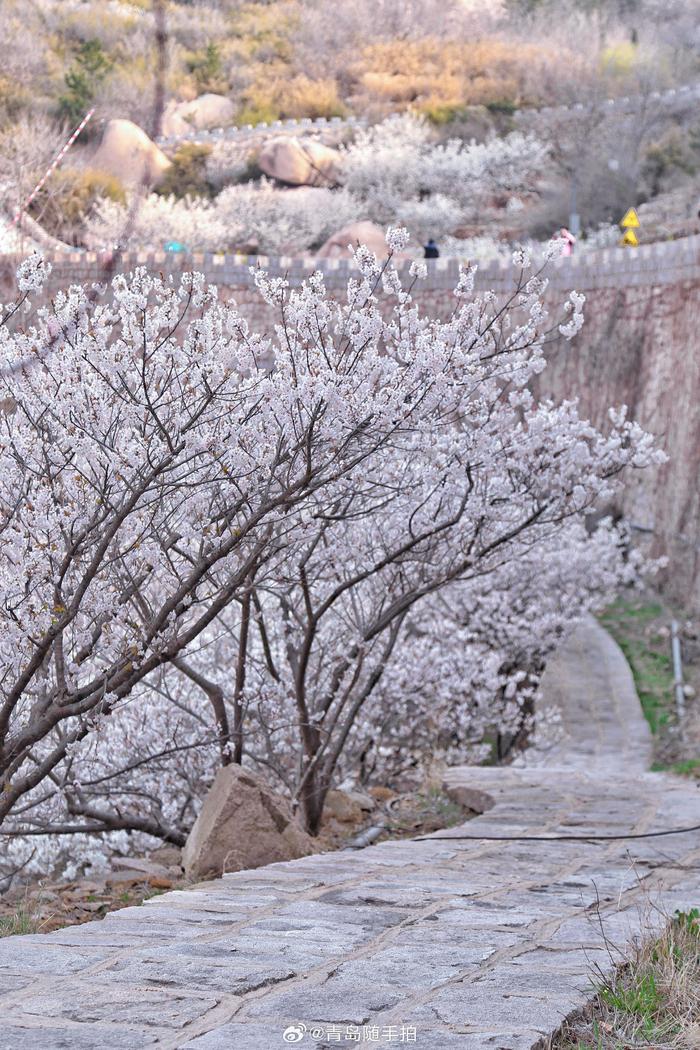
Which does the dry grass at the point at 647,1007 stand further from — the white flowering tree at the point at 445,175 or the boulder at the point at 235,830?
the white flowering tree at the point at 445,175

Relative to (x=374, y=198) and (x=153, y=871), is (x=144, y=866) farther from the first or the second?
(x=374, y=198)

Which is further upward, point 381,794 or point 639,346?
point 639,346

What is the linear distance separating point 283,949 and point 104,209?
34.9 m

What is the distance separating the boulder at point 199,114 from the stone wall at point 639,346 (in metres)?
21.1

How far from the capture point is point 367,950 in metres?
3.90

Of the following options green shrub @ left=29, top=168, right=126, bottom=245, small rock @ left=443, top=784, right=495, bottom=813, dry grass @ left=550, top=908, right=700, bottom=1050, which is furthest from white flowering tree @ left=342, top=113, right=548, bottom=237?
dry grass @ left=550, top=908, right=700, bottom=1050

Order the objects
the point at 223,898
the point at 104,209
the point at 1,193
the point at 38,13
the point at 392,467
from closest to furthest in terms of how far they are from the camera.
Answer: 1. the point at 223,898
2. the point at 392,467
3. the point at 1,193
4. the point at 104,209
5. the point at 38,13

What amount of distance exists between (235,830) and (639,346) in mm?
21613

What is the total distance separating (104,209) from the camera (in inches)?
1441

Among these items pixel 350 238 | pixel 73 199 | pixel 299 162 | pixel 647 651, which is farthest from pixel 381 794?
pixel 299 162

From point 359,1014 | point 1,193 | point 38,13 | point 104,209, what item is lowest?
point 359,1014

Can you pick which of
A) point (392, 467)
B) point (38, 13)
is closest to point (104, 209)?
point (38, 13)

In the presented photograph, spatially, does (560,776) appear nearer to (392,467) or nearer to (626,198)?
(392,467)

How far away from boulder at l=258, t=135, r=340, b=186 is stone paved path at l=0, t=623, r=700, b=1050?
41.1m
